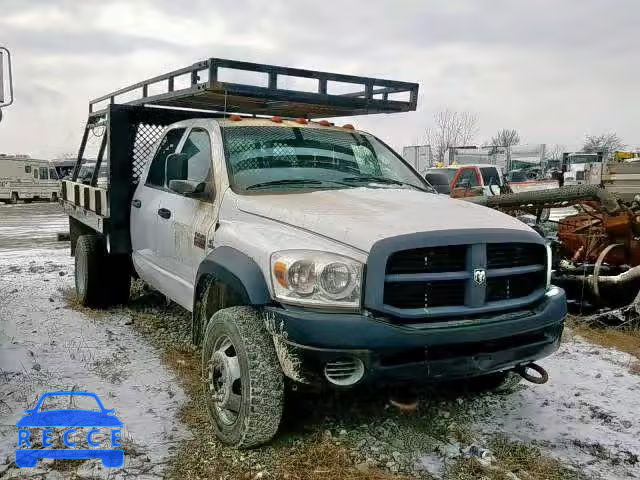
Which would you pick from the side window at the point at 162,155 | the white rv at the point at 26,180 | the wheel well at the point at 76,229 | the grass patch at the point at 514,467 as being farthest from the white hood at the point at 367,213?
the white rv at the point at 26,180

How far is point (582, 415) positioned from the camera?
145 inches

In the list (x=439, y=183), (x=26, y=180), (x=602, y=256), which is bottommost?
(x=26, y=180)

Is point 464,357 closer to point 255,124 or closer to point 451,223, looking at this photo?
point 451,223

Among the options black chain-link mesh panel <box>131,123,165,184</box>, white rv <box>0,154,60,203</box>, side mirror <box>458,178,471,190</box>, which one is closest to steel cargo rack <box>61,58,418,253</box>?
black chain-link mesh panel <box>131,123,165,184</box>

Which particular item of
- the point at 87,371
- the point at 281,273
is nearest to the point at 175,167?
the point at 281,273

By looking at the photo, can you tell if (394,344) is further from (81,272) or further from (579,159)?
(579,159)

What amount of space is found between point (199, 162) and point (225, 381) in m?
1.78

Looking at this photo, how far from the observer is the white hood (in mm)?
2873

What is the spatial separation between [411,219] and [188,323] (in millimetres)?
3236

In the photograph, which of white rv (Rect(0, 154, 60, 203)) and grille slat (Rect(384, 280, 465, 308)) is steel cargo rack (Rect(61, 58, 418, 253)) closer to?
grille slat (Rect(384, 280, 465, 308))

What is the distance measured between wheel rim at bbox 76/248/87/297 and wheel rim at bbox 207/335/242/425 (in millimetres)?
3244

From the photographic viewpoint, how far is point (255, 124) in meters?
4.30

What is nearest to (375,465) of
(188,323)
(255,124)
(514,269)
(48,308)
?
(514,269)

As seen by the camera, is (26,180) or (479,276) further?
(26,180)
